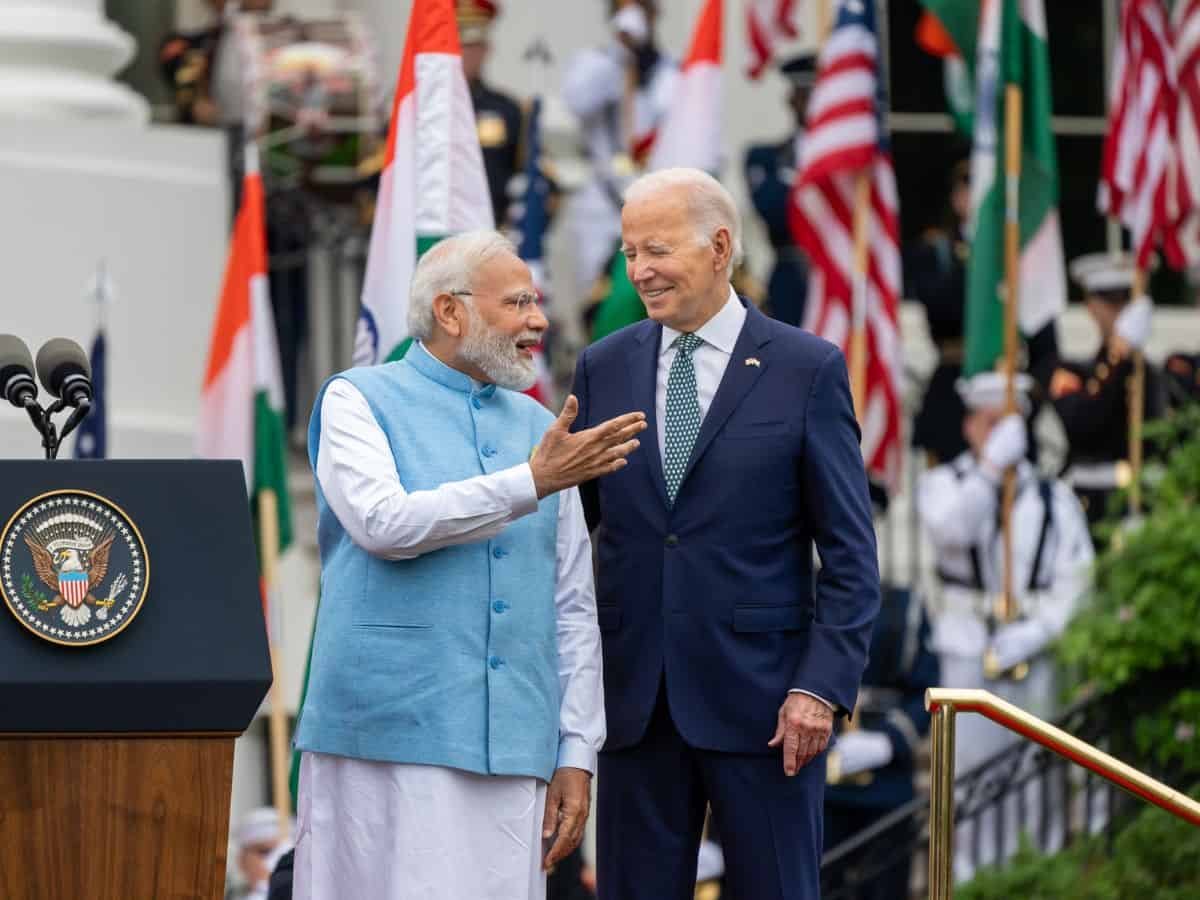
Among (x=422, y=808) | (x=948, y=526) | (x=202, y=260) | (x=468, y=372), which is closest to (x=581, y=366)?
(x=468, y=372)

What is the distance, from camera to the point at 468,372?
5625 millimetres

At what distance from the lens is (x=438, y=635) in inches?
213

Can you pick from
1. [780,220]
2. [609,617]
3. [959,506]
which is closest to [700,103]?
[959,506]

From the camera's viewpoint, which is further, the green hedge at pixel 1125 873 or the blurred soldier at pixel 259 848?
the blurred soldier at pixel 259 848

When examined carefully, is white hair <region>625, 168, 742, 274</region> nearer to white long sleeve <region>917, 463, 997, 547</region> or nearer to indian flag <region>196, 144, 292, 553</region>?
indian flag <region>196, 144, 292, 553</region>

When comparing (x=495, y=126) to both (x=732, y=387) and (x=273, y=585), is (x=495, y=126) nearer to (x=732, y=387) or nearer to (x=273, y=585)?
(x=273, y=585)

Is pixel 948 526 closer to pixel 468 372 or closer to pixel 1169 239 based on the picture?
pixel 1169 239

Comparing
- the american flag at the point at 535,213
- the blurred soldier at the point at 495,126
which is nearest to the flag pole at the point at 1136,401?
the american flag at the point at 535,213

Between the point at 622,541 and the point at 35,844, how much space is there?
1.46 m

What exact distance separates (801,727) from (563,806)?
20.2 inches

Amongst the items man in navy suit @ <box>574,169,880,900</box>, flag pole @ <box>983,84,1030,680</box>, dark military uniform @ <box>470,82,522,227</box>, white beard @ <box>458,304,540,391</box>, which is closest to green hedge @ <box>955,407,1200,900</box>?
flag pole @ <box>983,84,1030,680</box>

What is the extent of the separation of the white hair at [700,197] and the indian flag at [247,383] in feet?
12.5

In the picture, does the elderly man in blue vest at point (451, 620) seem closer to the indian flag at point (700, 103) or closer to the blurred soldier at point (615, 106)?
the indian flag at point (700, 103)

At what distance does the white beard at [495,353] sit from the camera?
18.1ft
